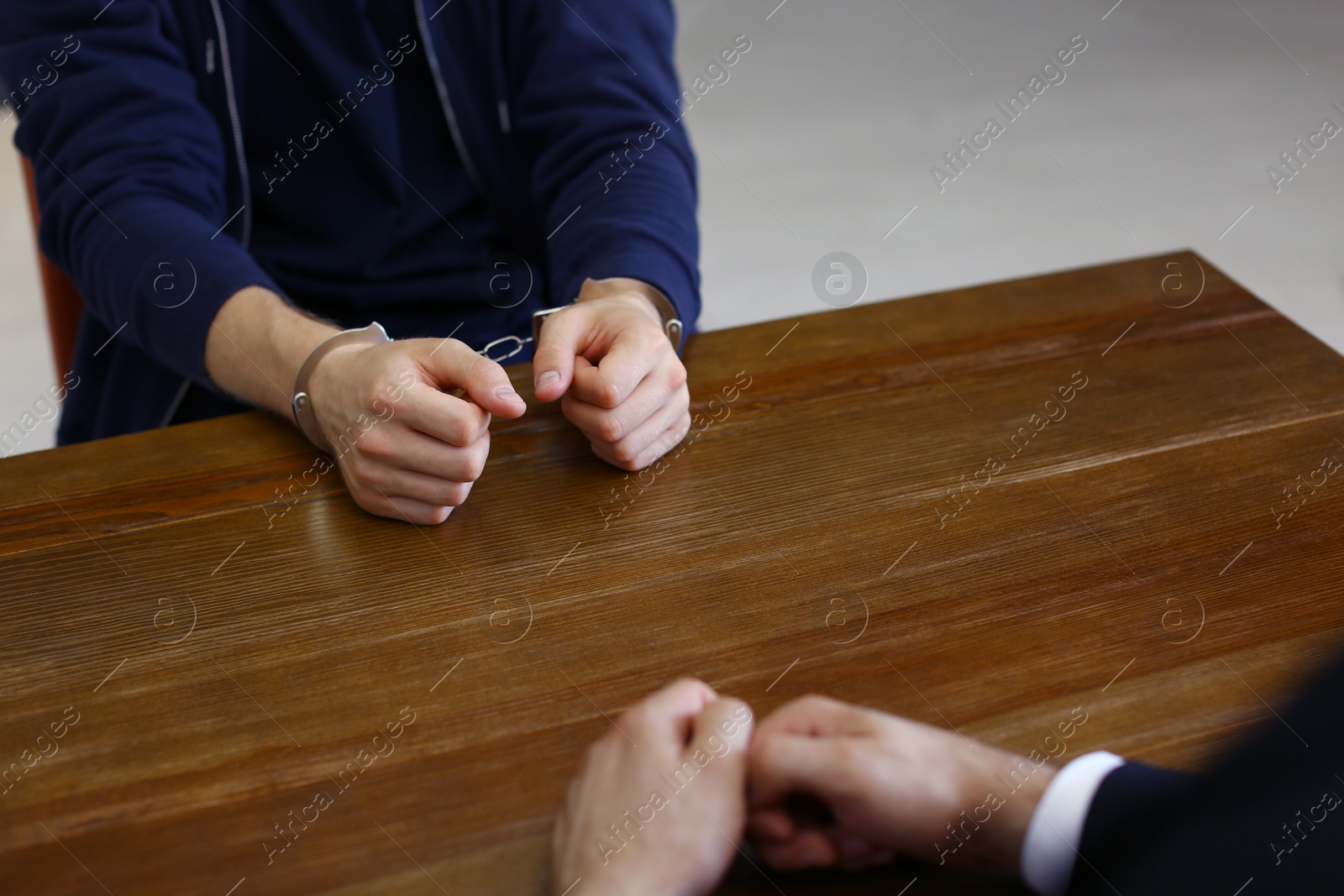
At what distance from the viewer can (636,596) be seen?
0.78m

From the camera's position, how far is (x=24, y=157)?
130 centimetres

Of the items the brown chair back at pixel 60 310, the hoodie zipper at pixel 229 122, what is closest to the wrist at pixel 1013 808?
the hoodie zipper at pixel 229 122

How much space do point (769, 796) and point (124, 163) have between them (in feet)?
3.26

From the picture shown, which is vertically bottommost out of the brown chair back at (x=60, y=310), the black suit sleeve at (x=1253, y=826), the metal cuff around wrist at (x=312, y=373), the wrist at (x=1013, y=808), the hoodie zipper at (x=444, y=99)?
the brown chair back at (x=60, y=310)

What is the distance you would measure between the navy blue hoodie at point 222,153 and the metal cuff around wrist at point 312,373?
164mm

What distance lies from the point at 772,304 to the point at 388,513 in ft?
7.43

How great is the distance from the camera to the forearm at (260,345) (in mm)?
1005

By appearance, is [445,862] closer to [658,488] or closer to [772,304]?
[658,488]

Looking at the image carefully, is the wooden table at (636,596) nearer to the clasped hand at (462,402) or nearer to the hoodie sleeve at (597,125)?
the clasped hand at (462,402)

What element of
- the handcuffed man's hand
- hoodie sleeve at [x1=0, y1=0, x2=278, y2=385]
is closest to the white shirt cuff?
the handcuffed man's hand

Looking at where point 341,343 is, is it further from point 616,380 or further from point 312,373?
point 616,380

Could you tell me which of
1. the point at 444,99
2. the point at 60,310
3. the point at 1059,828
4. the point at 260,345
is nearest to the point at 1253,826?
the point at 1059,828

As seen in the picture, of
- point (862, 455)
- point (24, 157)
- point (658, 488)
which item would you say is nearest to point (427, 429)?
point (658, 488)

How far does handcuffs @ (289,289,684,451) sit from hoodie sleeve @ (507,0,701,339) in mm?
117
